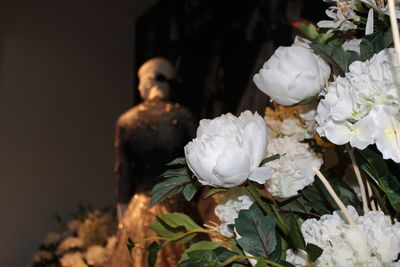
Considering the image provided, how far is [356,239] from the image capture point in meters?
0.30

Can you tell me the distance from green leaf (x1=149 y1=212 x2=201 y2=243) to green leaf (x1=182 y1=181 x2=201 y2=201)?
35 mm

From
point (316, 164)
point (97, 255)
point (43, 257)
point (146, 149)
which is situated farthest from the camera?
point (43, 257)

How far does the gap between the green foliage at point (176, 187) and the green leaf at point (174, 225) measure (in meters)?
0.03

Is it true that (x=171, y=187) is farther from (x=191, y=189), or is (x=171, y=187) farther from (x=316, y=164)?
(x=316, y=164)

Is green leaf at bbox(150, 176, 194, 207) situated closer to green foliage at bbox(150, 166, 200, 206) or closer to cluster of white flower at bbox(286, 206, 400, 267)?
green foliage at bbox(150, 166, 200, 206)

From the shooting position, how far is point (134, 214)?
1.28 metres

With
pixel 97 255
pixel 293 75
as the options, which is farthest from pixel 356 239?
pixel 97 255

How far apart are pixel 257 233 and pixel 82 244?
1586mm

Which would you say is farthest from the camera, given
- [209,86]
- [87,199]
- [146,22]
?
[146,22]

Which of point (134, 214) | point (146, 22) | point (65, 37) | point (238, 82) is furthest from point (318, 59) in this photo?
point (146, 22)

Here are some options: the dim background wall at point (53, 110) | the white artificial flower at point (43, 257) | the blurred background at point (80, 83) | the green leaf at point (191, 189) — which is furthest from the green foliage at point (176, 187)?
the dim background wall at point (53, 110)

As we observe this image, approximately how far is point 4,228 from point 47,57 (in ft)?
3.22

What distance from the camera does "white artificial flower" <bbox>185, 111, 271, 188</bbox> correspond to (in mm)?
314

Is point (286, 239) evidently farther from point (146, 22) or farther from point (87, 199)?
point (146, 22)
